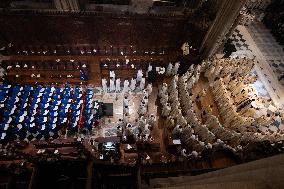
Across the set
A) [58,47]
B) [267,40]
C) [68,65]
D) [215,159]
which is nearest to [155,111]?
[215,159]

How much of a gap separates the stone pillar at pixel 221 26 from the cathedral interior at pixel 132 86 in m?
0.04

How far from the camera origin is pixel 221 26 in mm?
10836

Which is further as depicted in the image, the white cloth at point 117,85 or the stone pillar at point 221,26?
the white cloth at point 117,85

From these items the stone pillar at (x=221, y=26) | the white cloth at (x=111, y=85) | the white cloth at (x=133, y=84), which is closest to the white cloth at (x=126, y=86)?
the white cloth at (x=133, y=84)

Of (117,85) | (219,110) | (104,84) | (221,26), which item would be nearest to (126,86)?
(117,85)

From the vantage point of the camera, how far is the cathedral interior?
9.54m

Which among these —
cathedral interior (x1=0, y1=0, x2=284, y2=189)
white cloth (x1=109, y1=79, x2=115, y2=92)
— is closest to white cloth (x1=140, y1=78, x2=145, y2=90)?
cathedral interior (x1=0, y1=0, x2=284, y2=189)

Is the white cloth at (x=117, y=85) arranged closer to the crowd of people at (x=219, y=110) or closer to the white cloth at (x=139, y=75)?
the white cloth at (x=139, y=75)

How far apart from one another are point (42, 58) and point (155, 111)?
17.1 feet

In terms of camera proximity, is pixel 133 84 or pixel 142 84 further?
pixel 142 84

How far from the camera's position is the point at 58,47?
11906 mm

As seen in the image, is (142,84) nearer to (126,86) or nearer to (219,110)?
(126,86)

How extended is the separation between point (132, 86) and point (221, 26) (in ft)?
13.6

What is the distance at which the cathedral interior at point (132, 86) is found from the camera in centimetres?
954
